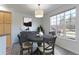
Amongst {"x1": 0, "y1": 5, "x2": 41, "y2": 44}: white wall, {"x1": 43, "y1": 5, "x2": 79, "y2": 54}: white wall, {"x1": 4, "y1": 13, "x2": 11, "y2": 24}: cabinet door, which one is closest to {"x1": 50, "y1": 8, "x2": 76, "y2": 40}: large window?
{"x1": 43, "y1": 5, "x2": 79, "y2": 54}: white wall

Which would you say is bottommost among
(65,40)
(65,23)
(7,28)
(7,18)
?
(65,40)

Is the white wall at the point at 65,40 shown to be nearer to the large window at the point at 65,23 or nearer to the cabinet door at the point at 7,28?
the large window at the point at 65,23

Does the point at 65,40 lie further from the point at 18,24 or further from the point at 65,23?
the point at 18,24

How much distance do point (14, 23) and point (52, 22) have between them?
7.21 ft

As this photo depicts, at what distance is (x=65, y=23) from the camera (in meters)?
5.37

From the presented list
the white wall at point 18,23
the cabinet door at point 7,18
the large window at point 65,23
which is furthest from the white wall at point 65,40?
the cabinet door at point 7,18

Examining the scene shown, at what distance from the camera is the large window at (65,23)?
4.75 meters

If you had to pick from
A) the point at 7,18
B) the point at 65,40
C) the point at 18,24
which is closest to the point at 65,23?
the point at 65,40

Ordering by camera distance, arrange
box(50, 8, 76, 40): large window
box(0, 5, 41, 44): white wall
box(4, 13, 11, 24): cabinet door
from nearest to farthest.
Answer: box(50, 8, 76, 40): large window < box(4, 13, 11, 24): cabinet door < box(0, 5, 41, 44): white wall

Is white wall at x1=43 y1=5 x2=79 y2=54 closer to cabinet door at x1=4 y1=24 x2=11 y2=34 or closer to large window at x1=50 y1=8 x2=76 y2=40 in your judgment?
large window at x1=50 y1=8 x2=76 y2=40

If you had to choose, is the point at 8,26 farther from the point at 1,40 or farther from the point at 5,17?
the point at 1,40

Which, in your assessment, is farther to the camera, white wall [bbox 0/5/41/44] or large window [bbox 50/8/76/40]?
white wall [bbox 0/5/41/44]

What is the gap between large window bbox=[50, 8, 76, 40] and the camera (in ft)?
15.6

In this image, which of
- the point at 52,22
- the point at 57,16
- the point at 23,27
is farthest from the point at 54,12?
the point at 23,27
